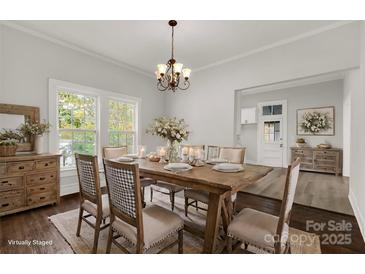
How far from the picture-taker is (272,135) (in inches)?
259

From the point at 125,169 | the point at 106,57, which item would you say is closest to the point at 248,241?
the point at 125,169

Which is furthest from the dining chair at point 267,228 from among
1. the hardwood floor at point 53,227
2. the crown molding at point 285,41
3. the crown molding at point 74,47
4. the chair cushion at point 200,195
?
the crown molding at point 74,47

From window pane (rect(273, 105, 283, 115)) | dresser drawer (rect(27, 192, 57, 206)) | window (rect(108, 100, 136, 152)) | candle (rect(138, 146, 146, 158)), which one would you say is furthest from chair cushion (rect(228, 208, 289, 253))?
window pane (rect(273, 105, 283, 115))

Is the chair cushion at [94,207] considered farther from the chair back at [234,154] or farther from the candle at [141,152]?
the chair back at [234,154]

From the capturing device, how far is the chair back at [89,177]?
1697mm

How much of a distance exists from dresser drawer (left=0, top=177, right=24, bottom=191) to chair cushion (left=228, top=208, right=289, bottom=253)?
2.89m

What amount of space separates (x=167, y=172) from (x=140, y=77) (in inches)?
141

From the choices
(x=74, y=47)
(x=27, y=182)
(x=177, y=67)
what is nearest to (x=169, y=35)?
(x=177, y=67)

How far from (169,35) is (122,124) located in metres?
2.34

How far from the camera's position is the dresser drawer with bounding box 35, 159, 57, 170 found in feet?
8.94

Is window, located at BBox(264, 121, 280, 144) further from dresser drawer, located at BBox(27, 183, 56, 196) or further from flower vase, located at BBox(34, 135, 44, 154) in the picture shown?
flower vase, located at BBox(34, 135, 44, 154)

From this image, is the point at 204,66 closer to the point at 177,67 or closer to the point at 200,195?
the point at 177,67

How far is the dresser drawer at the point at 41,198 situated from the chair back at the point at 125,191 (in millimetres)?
1952

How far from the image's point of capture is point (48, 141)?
10.4ft
